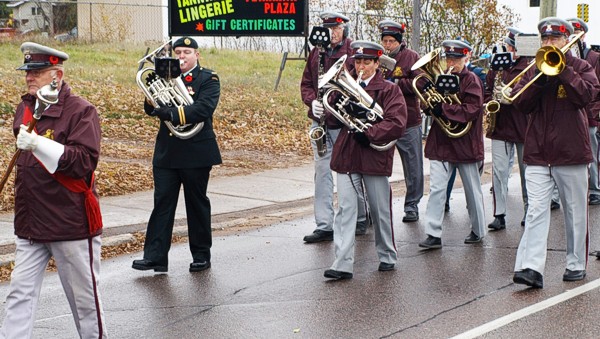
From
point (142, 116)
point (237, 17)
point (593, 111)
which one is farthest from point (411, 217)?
point (142, 116)

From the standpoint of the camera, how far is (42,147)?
19.3 ft

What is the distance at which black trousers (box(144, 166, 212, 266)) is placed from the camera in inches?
348

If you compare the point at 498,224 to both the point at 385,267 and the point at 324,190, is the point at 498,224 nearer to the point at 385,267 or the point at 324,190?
the point at 324,190

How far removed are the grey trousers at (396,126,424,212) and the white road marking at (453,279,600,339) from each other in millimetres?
3431

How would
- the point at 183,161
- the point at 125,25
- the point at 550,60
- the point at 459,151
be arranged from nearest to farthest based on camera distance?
the point at 550,60 → the point at 183,161 → the point at 459,151 → the point at 125,25

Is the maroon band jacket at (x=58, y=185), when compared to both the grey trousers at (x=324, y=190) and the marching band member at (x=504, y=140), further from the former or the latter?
the marching band member at (x=504, y=140)

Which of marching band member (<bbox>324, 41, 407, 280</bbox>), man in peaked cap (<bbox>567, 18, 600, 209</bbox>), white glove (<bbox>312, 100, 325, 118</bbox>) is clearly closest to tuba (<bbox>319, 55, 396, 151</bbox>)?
marching band member (<bbox>324, 41, 407, 280</bbox>)

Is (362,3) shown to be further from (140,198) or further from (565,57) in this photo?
(565,57)

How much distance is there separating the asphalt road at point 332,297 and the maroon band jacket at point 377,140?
0.91m

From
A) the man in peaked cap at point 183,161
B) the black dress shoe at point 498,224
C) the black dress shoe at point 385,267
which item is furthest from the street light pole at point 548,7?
the man in peaked cap at point 183,161

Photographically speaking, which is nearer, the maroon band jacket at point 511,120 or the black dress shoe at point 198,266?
the black dress shoe at point 198,266

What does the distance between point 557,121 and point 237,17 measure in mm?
10249

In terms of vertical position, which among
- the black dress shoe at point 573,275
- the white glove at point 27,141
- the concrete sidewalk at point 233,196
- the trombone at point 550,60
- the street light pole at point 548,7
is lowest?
the concrete sidewalk at point 233,196

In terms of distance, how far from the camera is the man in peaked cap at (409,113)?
11.1 m
